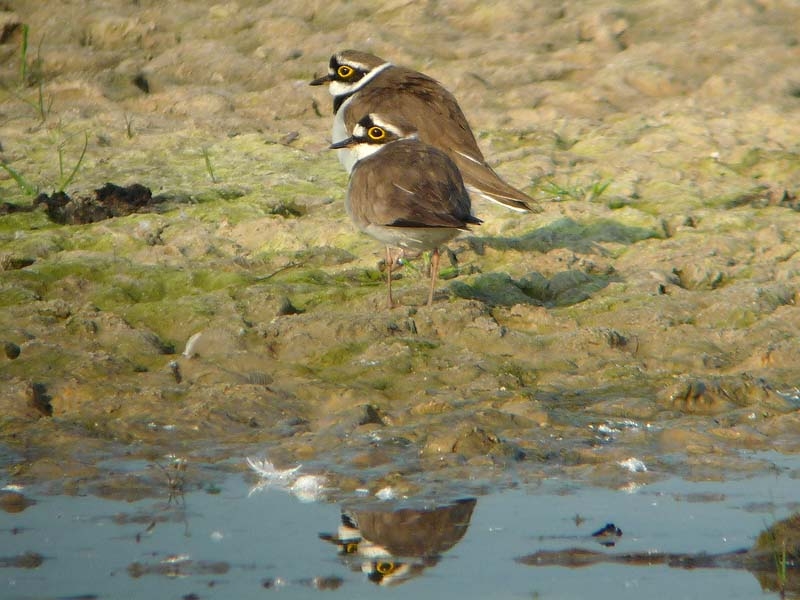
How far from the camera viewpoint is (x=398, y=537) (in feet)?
13.8

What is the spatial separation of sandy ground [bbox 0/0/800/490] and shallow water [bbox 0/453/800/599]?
0.27 meters

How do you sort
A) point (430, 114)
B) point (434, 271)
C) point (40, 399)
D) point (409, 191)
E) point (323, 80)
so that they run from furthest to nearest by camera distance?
point (323, 80), point (430, 114), point (434, 271), point (409, 191), point (40, 399)

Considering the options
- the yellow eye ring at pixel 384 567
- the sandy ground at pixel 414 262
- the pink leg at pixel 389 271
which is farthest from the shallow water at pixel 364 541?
the pink leg at pixel 389 271

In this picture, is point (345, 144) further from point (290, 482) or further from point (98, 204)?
point (290, 482)

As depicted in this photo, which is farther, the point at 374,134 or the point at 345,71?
the point at 345,71

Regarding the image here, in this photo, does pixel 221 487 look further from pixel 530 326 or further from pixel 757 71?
pixel 757 71

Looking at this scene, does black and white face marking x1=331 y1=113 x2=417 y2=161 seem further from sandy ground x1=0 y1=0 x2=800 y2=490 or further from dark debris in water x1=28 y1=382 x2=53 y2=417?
dark debris in water x1=28 y1=382 x2=53 y2=417

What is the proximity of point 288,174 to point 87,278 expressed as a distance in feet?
7.50

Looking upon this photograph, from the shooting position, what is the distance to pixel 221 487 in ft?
15.4

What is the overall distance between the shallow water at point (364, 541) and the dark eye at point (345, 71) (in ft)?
15.7

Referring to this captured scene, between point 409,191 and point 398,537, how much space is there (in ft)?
9.20

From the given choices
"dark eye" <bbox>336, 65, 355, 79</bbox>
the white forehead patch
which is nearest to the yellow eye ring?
the white forehead patch

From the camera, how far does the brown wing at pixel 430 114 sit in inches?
298

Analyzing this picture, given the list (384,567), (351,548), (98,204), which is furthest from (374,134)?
(384,567)
